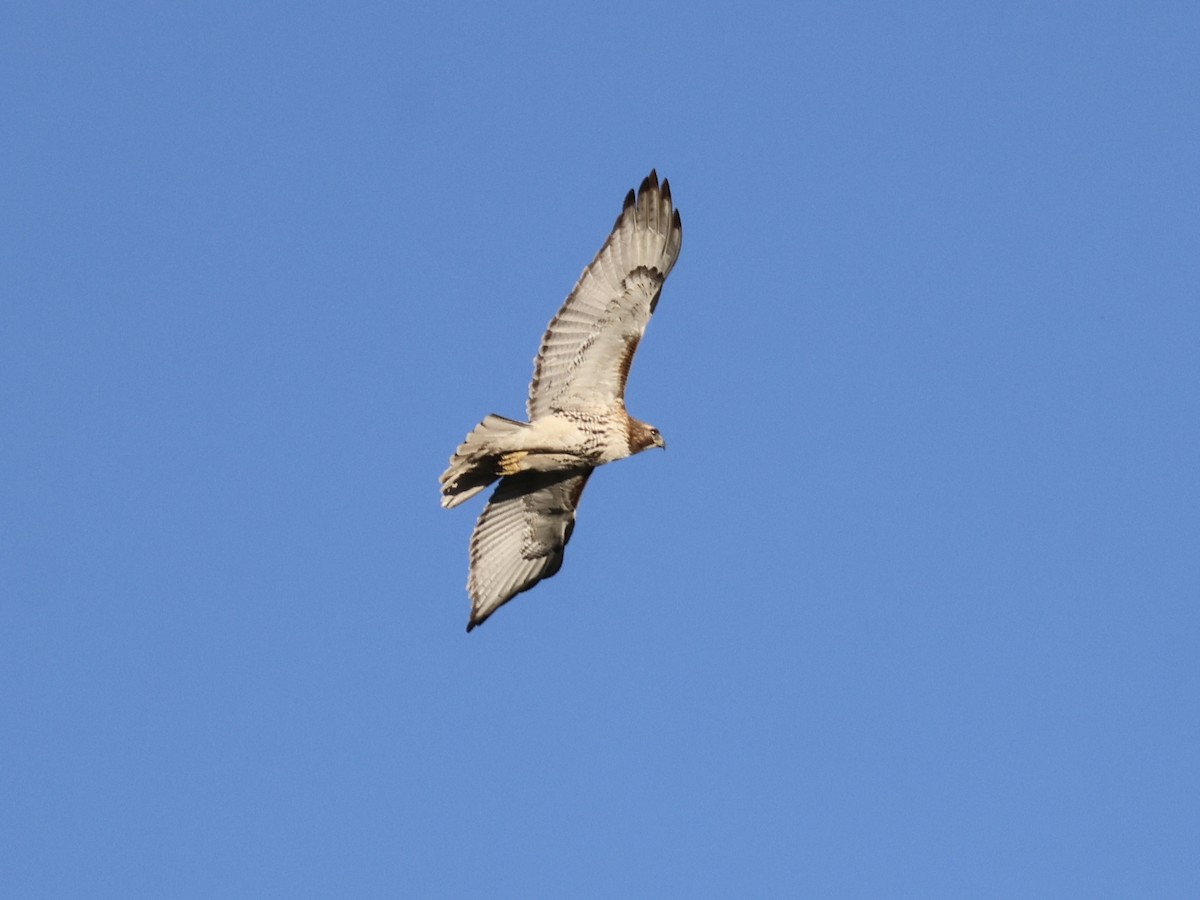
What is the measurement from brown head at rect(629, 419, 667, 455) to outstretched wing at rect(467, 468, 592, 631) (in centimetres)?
112

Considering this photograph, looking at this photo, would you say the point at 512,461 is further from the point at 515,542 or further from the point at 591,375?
the point at 515,542

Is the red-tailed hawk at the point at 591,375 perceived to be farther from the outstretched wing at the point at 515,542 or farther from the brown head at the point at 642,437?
the outstretched wing at the point at 515,542

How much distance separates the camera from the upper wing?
17.4 metres

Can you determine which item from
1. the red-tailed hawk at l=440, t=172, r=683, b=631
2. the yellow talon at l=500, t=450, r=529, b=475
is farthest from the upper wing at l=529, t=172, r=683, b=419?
the yellow talon at l=500, t=450, r=529, b=475

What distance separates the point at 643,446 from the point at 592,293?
1.53 meters

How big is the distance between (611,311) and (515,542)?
2905 millimetres

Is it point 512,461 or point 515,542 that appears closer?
point 512,461

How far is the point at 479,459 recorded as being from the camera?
17.6m

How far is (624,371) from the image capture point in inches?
697

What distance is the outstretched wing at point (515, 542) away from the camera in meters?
18.9

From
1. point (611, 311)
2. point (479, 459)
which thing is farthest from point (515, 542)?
point (611, 311)

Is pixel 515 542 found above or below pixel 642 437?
below

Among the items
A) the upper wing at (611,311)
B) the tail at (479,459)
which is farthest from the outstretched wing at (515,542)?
the upper wing at (611,311)

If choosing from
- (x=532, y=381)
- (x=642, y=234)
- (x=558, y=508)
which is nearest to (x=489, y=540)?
(x=558, y=508)
